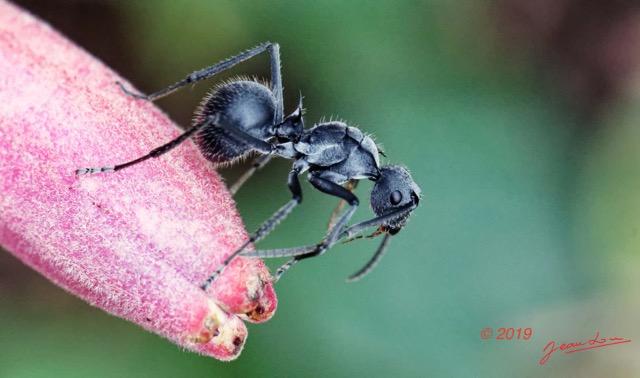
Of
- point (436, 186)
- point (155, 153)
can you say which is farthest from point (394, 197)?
point (155, 153)

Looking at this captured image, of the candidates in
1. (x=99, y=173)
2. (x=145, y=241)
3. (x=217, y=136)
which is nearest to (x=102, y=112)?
(x=99, y=173)

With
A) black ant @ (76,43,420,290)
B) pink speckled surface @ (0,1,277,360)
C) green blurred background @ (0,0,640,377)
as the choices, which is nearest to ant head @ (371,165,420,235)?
black ant @ (76,43,420,290)

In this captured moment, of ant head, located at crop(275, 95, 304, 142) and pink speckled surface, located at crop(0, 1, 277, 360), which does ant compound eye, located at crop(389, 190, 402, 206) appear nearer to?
ant head, located at crop(275, 95, 304, 142)

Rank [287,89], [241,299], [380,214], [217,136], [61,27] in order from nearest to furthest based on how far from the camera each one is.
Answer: [241,299] → [217,136] → [380,214] → [61,27] → [287,89]

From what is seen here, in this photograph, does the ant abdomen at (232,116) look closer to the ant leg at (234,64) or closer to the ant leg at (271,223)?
the ant leg at (234,64)

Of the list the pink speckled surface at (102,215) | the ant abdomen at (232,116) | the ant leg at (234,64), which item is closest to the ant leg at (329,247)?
the pink speckled surface at (102,215)

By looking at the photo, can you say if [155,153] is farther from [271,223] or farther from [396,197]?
[396,197]

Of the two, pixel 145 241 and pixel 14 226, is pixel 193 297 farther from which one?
pixel 14 226
